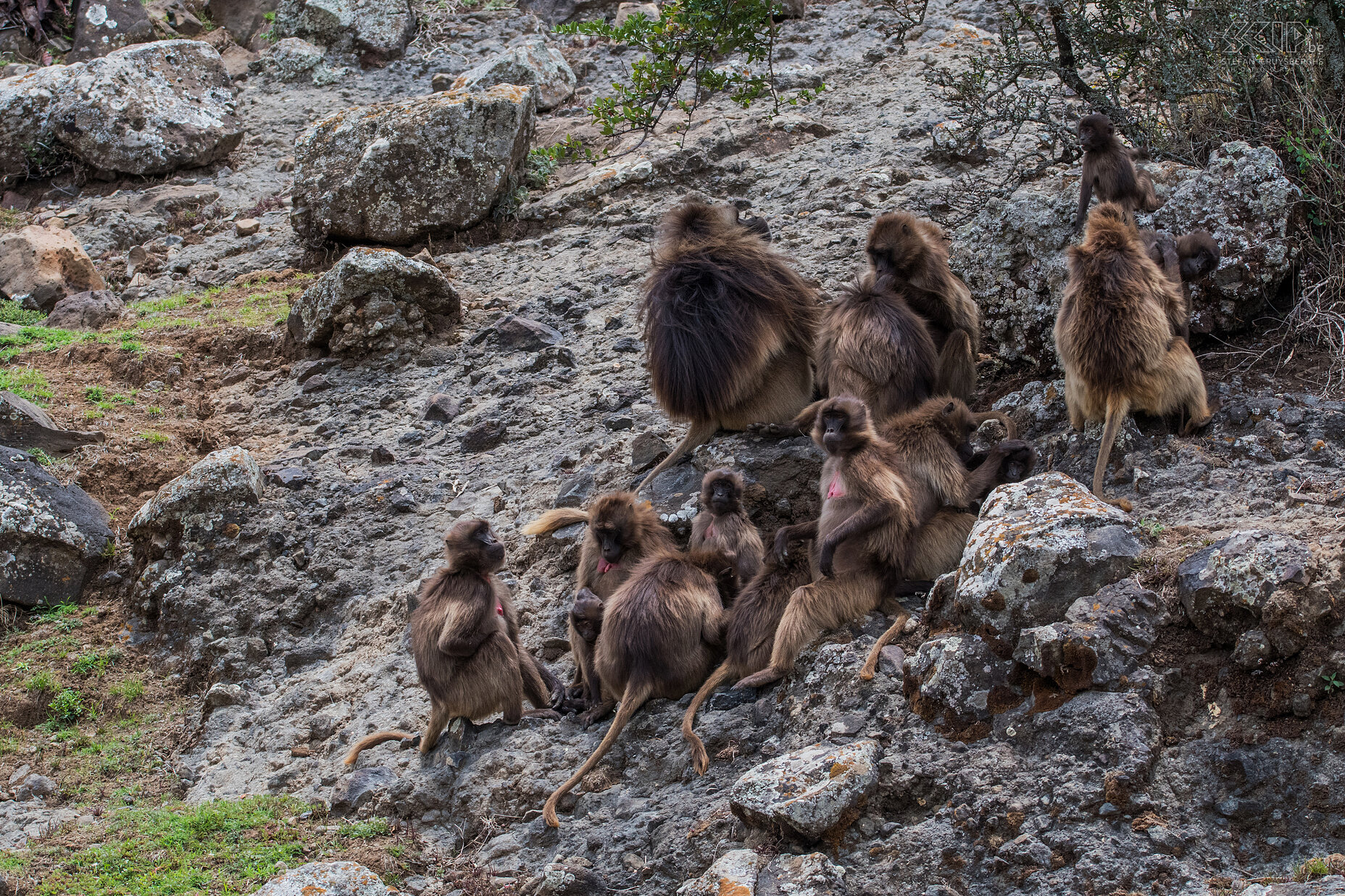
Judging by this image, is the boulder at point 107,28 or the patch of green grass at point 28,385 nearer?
the patch of green grass at point 28,385

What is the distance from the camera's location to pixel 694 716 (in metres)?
5.14

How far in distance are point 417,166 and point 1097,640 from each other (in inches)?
355

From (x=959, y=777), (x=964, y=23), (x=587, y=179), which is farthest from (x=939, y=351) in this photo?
(x=964, y=23)

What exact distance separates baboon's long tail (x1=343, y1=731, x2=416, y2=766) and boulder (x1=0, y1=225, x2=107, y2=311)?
315 inches

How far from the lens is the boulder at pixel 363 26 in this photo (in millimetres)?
15180

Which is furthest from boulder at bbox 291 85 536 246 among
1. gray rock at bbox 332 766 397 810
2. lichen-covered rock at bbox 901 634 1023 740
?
lichen-covered rock at bbox 901 634 1023 740

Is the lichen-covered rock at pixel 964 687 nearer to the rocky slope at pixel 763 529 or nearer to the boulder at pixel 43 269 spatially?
the rocky slope at pixel 763 529

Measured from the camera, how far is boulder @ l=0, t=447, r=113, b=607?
7828mm

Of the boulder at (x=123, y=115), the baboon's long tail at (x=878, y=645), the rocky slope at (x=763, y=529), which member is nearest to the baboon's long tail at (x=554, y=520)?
the rocky slope at (x=763, y=529)

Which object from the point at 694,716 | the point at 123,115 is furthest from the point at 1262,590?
the point at 123,115

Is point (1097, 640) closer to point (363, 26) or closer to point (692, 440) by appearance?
point (692, 440)

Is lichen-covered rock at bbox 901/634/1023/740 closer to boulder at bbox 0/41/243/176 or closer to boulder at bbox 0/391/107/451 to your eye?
boulder at bbox 0/391/107/451

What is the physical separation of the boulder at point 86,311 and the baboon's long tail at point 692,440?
7.20 m

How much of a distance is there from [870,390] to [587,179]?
5.95 metres
